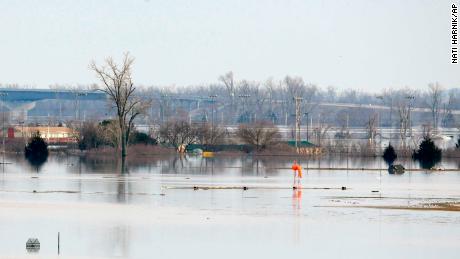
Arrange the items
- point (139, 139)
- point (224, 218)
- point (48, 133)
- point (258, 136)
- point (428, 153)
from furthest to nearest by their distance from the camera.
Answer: point (48, 133)
point (258, 136)
point (139, 139)
point (428, 153)
point (224, 218)

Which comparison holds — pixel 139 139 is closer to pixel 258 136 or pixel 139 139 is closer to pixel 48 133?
pixel 258 136

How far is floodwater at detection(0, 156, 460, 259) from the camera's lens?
25.1 meters

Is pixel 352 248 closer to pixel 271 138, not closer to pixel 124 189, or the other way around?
pixel 124 189

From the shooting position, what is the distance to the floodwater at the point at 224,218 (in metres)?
25.1

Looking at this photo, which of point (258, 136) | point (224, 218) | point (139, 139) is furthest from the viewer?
point (258, 136)

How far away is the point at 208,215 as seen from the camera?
32.0 m

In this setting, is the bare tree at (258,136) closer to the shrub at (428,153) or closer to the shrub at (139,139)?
the shrub at (139,139)

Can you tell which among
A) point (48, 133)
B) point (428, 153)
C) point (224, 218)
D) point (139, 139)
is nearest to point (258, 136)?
point (139, 139)

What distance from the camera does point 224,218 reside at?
31406 mm

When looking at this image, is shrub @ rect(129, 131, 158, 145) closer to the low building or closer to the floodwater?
the low building

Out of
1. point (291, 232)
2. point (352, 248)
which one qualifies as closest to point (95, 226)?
point (291, 232)

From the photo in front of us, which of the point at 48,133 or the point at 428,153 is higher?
the point at 48,133

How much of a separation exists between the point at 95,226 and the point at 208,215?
4.14 metres

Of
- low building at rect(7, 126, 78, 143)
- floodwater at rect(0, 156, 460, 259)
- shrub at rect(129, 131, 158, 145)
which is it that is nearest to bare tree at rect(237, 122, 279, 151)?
shrub at rect(129, 131, 158, 145)
